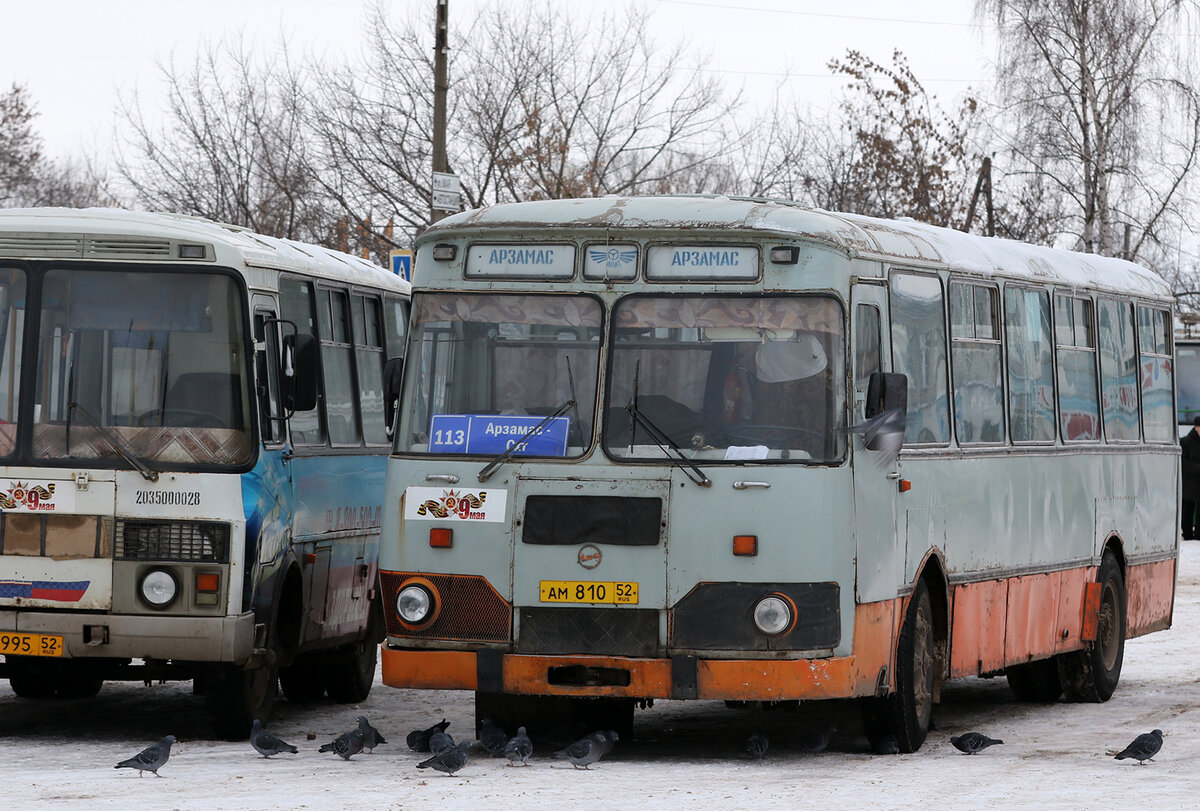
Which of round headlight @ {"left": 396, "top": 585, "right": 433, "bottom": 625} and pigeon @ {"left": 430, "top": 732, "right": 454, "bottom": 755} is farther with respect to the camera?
round headlight @ {"left": 396, "top": 585, "right": 433, "bottom": 625}

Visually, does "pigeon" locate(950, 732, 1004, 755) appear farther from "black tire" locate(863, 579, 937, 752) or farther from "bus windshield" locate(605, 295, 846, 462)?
"bus windshield" locate(605, 295, 846, 462)

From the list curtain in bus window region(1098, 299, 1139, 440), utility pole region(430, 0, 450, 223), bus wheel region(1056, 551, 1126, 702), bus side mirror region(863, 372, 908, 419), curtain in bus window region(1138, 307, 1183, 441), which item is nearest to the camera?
bus side mirror region(863, 372, 908, 419)

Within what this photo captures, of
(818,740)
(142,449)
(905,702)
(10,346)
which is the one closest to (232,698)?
(142,449)

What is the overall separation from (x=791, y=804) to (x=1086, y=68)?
119ft

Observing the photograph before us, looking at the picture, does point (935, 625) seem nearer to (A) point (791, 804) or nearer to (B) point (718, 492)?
(B) point (718, 492)

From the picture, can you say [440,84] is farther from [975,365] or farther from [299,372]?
[299,372]

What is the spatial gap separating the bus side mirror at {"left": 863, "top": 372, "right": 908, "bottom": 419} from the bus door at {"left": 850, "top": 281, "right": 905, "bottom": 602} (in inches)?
1.9

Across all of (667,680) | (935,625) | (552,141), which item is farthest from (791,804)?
(552,141)

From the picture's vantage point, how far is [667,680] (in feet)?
33.5

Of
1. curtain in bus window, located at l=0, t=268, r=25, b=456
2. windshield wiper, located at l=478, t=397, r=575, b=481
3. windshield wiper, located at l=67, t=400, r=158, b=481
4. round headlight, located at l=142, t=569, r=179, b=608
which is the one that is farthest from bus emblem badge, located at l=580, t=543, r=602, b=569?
curtain in bus window, located at l=0, t=268, r=25, b=456

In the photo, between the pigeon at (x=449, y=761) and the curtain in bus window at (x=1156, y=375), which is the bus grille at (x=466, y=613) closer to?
the pigeon at (x=449, y=761)

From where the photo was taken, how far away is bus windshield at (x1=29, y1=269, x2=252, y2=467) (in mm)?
11305

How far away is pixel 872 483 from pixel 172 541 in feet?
11.9

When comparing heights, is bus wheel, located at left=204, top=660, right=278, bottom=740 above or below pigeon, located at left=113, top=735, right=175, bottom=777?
above
